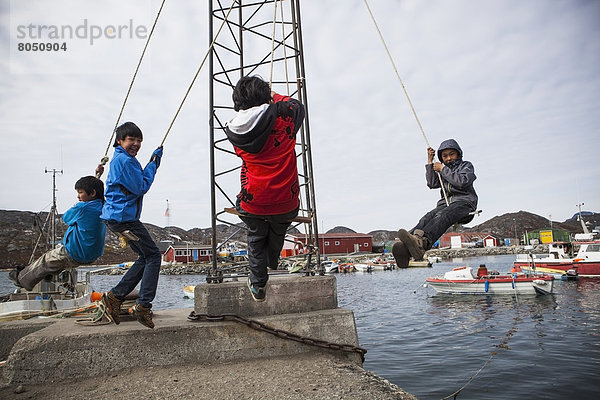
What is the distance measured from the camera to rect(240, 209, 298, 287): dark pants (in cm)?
369

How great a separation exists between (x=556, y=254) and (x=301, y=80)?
44171 mm

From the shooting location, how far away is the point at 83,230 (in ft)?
15.5

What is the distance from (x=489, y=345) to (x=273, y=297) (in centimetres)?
1166

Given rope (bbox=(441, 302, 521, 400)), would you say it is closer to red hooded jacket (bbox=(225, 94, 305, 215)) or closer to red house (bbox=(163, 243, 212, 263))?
Result: red hooded jacket (bbox=(225, 94, 305, 215))

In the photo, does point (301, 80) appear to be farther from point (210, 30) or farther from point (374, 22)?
point (210, 30)

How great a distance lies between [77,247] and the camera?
4766mm

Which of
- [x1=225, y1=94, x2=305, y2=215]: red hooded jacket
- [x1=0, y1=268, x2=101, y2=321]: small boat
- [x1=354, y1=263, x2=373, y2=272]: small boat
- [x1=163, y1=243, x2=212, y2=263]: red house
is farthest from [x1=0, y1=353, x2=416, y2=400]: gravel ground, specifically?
[x1=163, y1=243, x2=212, y2=263]: red house

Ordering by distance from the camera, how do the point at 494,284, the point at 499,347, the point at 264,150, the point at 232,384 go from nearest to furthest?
the point at 264,150, the point at 232,384, the point at 499,347, the point at 494,284

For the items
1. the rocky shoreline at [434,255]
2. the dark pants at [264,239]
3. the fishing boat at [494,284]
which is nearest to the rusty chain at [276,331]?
the dark pants at [264,239]

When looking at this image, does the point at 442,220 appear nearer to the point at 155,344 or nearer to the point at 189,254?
the point at 155,344

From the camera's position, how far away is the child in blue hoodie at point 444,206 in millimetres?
4531

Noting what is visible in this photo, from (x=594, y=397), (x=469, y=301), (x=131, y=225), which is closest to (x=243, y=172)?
(x=131, y=225)

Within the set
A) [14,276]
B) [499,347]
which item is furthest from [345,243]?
[14,276]

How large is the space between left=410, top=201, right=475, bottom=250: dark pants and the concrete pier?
1.54 metres
